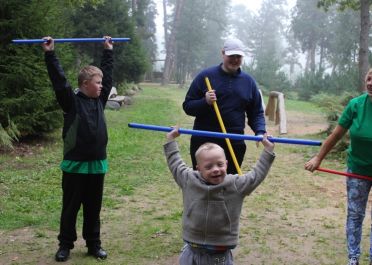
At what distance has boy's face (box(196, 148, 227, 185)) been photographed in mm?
2898

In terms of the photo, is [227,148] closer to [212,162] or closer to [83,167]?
[83,167]

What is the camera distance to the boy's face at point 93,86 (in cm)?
424

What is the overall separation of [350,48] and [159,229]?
35850 mm

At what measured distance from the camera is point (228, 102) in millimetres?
4297

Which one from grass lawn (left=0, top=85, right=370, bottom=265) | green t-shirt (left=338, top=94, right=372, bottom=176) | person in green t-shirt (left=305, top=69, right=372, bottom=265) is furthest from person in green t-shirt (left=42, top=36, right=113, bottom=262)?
green t-shirt (left=338, top=94, right=372, bottom=176)

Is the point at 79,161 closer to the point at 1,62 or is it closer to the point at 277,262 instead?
the point at 277,262

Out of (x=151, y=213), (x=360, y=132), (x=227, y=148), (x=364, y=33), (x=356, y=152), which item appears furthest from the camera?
(x=364, y=33)

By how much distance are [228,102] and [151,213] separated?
242 cm

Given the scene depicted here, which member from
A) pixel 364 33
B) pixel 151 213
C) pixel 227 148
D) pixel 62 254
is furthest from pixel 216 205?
pixel 364 33

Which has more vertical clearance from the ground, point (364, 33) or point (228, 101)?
point (364, 33)

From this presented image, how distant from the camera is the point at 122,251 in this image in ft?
15.8

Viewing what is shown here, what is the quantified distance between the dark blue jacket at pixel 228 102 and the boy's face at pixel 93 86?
801 millimetres

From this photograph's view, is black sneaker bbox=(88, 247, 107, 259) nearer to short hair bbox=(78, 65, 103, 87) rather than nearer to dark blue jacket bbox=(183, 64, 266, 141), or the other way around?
dark blue jacket bbox=(183, 64, 266, 141)

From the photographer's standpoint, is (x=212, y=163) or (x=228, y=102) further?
(x=228, y=102)
